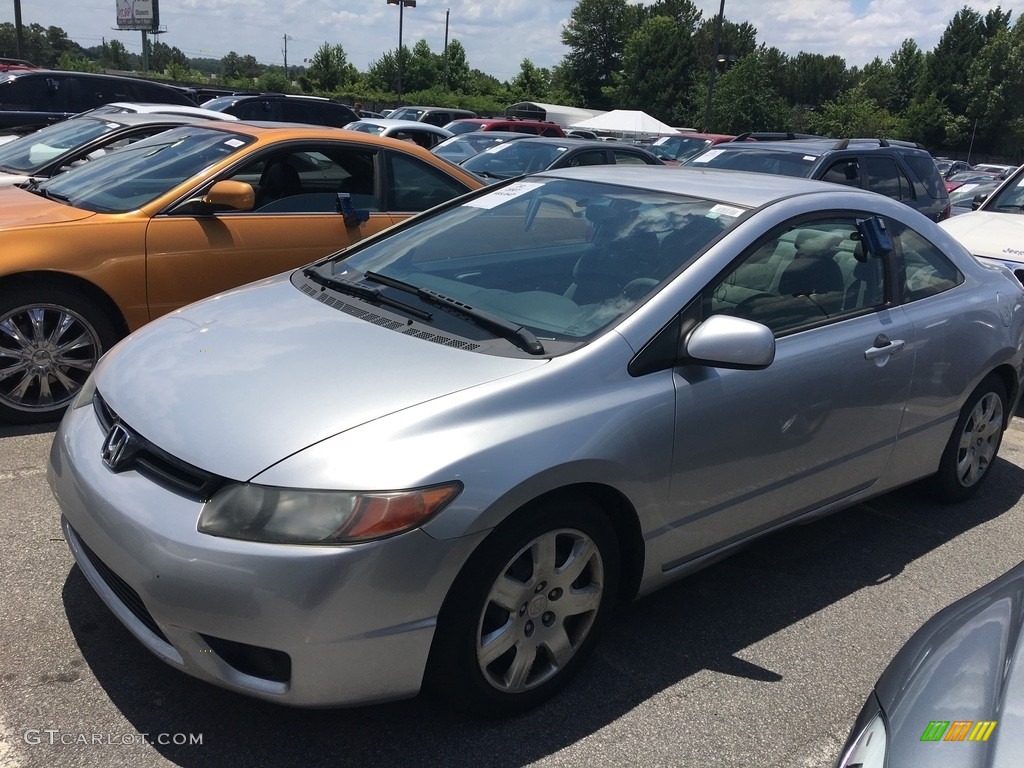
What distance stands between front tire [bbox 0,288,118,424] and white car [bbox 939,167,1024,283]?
5.80 metres

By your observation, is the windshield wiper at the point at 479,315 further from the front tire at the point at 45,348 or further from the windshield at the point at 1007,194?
the windshield at the point at 1007,194

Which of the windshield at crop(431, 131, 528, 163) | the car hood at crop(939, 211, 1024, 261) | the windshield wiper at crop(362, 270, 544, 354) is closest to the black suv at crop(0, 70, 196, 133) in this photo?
the windshield at crop(431, 131, 528, 163)

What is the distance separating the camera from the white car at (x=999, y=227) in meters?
6.48

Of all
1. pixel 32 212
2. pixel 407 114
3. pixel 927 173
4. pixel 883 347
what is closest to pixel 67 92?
pixel 32 212

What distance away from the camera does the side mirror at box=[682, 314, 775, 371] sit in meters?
2.75

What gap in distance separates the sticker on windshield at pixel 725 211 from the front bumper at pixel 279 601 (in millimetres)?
1604

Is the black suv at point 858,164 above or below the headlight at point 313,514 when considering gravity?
above

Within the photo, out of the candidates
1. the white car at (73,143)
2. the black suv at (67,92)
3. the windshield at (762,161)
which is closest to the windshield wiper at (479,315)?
the white car at (73,143)

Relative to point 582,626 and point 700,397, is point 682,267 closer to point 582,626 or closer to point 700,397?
point 700,397

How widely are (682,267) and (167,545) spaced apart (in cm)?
177

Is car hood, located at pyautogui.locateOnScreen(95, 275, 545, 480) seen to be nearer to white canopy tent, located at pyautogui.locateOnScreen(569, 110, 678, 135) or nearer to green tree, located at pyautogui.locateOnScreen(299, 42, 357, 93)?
white canopy tent, located at pyautogui.locateOnScreen(569, 110, 678, 135)

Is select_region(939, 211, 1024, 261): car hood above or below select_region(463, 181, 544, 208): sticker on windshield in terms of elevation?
below

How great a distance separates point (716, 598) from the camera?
344 centimetres

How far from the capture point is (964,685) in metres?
1.78
